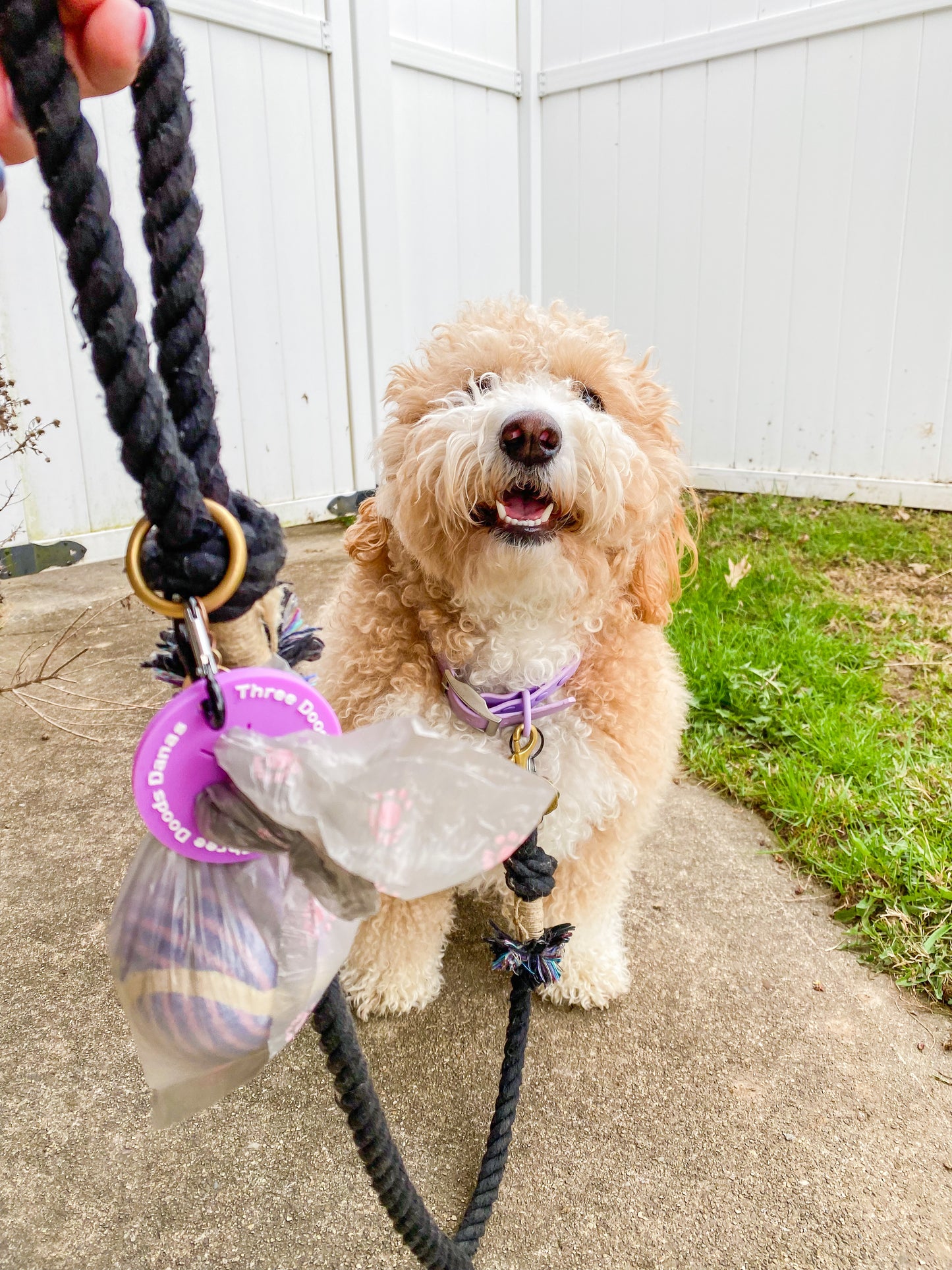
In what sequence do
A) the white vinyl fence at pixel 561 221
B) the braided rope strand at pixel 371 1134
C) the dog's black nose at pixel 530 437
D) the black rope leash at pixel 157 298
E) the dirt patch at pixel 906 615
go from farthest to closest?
the white vinyl fence at pixel 561 221
the dirt patch at pixel 906 615
the dog's black nose at pixel 530 437
the braided rope strand at pixel 371 1134
the black rope leash at pixel 157 298

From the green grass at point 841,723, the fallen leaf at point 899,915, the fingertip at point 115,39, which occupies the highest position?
the fingertip at point 115,39

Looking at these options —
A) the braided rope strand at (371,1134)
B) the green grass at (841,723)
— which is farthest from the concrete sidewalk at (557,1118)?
the braided rope strand at (371,1134)

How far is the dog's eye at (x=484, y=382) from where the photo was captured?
1.53m

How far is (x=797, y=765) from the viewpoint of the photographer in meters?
2.33

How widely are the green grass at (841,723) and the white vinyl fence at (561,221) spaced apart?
0.94m

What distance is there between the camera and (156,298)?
0.56 metres

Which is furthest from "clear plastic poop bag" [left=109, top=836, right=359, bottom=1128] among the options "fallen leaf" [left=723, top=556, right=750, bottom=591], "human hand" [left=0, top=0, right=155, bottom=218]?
"fallen leaf" [left=723, top=556, right=750, bottom=591]

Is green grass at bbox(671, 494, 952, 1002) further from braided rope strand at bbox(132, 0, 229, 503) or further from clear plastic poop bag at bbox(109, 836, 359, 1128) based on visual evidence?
braided rope strand at bbox(132, 0, 229, 503)

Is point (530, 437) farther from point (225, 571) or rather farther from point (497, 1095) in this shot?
point (497, 1095)

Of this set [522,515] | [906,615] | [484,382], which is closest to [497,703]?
A: [522,515]

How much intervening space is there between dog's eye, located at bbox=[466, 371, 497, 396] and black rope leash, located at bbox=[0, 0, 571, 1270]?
3.23ft

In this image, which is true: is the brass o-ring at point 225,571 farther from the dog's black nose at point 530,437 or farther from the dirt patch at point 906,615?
the dirt patch at point 906,615

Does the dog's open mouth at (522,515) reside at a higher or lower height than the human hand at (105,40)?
lower

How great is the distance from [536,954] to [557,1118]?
0.86 feet
